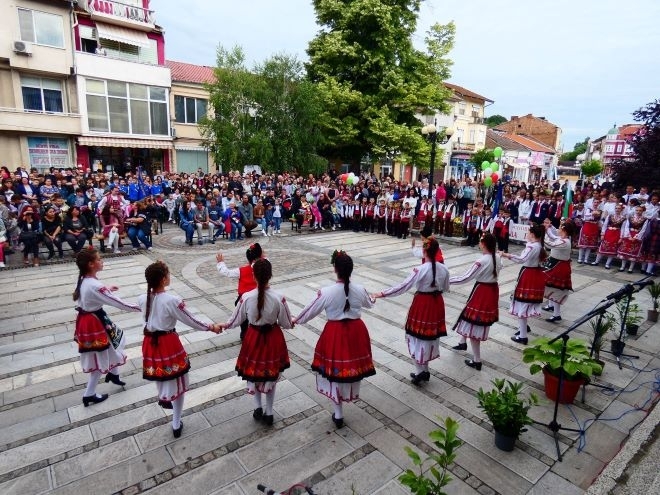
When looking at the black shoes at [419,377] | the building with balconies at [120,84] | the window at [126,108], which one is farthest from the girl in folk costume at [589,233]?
the window at [126,108]

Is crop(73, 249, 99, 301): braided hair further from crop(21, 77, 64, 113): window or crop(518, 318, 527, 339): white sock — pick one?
crop(21, 77, 64, 113): window

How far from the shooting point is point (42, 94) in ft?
70.1

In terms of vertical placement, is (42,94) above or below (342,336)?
above

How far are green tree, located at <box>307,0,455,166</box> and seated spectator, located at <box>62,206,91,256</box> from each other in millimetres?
13974

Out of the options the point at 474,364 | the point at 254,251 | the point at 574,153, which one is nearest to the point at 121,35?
the point at 254,251

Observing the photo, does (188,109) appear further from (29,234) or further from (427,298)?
(427,298)

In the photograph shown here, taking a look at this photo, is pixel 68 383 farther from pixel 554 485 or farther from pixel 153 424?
pixel 554 485

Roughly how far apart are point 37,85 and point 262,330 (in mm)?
24336

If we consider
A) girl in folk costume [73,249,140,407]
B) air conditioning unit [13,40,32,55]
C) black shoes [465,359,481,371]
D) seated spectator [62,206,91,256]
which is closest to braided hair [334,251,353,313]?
girl in folk costume [73,249,140,407]

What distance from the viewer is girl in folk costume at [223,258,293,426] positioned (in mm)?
4031

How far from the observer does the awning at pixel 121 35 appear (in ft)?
74.0

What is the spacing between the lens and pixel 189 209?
13617 millimetres

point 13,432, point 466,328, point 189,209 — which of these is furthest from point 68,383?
point 189,209

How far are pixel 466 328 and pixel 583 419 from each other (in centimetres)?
168
